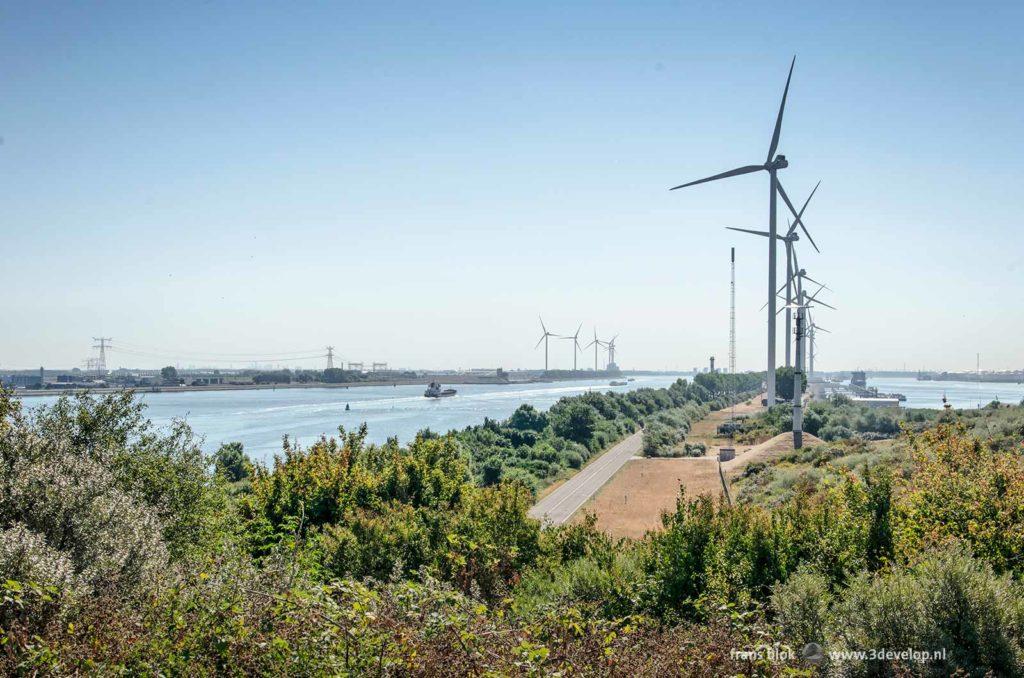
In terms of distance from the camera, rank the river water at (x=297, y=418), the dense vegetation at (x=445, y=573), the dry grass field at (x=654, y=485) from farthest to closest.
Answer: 1. the river water at (x=297, y=418)
2. the dry grass field at (x=654, y=485)
3. the dense vegetation at (x=445, y=573)

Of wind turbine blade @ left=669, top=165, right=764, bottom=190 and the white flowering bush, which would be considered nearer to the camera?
the white flowering bush

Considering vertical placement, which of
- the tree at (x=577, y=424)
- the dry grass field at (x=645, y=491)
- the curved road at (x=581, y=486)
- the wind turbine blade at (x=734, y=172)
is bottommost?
the curved road at (x=581, y=486)

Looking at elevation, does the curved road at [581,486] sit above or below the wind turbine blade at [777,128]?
below

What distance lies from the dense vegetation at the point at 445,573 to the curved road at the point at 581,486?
1231 cm

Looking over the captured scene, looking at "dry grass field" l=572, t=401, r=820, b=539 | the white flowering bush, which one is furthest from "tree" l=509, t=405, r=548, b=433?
the white flowering bush

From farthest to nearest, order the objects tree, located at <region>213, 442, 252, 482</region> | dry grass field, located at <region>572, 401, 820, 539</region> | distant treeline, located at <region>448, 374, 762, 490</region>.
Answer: distant treeline, located at <region>448, 374, 762, 490</region>, tree, located at <region>213, 442, 252, 482</region>, dry grass field, located at <region>572, 401, 820, 539</region>

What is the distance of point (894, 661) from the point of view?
7.16 m

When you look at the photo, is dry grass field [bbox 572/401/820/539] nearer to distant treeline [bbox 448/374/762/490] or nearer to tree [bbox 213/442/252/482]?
distant treeline [bbox 448/374/762/490]

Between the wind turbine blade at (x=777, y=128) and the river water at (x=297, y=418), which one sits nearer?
the wind turbine blade at (x=777, y=128)

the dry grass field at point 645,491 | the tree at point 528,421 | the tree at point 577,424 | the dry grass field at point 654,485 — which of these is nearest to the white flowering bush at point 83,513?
the dry grass field at point 645,491

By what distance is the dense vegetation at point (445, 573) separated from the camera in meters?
5.58

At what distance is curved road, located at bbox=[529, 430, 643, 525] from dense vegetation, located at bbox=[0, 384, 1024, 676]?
12.3 m

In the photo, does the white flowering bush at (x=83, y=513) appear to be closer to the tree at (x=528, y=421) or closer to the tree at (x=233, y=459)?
the tree at (x=233, y=459)

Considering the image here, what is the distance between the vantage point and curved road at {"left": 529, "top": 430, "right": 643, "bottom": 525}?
4036 centimetres
